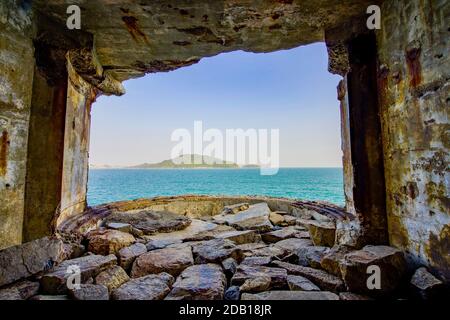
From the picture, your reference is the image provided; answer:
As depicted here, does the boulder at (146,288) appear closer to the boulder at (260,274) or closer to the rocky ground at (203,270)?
the rocky ground at (203,270)

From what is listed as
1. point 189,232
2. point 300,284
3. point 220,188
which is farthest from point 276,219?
point 220,188

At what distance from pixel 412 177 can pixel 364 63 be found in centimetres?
139

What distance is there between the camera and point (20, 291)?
203 centimetres

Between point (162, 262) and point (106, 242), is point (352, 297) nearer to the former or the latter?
point (162, 262)

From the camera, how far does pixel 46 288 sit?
Result: 7.03 feet

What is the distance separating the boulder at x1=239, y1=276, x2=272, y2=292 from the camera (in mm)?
2084

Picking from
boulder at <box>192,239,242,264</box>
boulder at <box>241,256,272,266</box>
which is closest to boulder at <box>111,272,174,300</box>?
boulder at <box>192,239,242,264</box>

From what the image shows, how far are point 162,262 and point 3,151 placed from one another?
1.89 meters

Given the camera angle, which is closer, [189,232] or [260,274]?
[260,274]

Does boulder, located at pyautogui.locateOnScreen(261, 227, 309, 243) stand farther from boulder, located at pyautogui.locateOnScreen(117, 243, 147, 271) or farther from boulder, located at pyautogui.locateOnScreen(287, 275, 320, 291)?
boulder, located at pyautogui.locateOnScreen(117, 243, 147, 271)

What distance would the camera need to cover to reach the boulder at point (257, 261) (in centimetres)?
260

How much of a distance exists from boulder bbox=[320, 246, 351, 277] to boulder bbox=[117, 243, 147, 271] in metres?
2.06

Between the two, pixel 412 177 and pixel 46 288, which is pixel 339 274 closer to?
pixel 412 177

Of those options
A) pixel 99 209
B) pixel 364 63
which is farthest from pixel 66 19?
pixel 364 63
